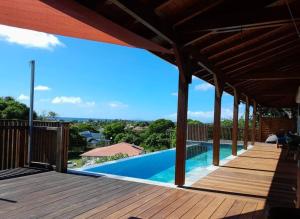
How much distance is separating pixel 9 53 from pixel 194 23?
169 feet

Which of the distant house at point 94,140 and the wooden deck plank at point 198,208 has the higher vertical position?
the wooden deck plank at point 198,208

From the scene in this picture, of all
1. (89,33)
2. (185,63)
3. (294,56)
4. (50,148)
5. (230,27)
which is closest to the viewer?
(89,33)

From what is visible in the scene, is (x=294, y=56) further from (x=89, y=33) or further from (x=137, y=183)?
(x=89, y=33)

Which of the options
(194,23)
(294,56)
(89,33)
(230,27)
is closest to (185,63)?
(194,23)

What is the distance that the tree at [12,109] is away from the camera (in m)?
25.1

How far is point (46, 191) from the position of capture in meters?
5.37

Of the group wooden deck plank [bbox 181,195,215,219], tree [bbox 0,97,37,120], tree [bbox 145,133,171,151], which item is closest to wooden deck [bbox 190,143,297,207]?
wooden deck plank [bbox 181,195,215,219]

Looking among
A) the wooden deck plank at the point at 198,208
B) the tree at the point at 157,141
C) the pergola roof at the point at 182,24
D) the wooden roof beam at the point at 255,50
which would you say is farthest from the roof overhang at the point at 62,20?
the tree at the point at 157,141

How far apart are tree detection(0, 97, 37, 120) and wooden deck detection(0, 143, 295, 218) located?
20174 mm

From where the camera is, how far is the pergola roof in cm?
366

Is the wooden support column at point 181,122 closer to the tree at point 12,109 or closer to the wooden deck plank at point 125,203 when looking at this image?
the wooden deck plank at point 125,203

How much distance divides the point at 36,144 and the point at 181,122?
10.7 feet

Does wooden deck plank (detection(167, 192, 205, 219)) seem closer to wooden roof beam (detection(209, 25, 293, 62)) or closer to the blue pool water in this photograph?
the blue pool water

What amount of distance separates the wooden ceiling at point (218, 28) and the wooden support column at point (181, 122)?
33 cm
